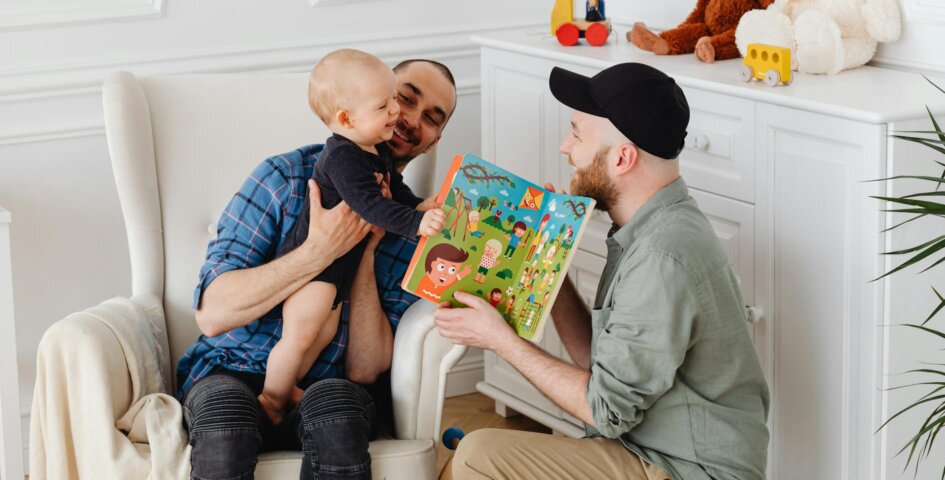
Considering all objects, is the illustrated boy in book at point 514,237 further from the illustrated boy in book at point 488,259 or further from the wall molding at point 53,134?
the wall molding at point 53,134

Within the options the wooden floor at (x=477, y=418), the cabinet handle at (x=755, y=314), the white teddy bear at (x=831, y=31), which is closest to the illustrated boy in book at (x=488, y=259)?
the cabinet handle at (x=755, y=314)

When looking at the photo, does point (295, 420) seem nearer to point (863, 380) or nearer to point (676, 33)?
point (863, 380)

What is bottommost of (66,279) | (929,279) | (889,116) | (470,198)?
(66,279)

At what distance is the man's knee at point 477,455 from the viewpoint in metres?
1.78

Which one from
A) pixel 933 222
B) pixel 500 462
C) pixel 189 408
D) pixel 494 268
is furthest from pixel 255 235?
pixel 933 222

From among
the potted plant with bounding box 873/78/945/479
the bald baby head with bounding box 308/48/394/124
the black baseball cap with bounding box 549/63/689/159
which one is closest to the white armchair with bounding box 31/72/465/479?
the bald baby head with bounding box 308/48/394/124

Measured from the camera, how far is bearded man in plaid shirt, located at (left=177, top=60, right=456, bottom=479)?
1819 millimetres

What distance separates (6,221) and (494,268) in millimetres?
1019

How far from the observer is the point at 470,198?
181 cm

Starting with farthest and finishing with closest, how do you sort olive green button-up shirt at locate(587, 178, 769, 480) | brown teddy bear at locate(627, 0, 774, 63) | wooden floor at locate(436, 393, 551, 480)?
wooden floor at locate(436, 393, 551, 480) < brown teddy bear at locate(627, 0, 774, 63) < olive green button-up shirt at locate(587, 178, 769, 480)

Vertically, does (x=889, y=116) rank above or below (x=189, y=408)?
above

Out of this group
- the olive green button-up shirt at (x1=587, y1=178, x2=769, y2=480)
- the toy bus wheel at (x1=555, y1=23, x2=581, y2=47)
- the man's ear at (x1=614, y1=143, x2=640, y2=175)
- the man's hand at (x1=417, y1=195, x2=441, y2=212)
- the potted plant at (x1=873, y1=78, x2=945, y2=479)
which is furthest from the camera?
the toy bus wheel at (x1=555, y1=23, x2=581, y2=47)

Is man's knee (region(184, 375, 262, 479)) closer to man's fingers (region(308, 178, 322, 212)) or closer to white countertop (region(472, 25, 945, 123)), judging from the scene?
man's fingers (region(308, 178, 322, 212))

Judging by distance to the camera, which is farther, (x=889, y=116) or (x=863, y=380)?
(x=863, y=380)
